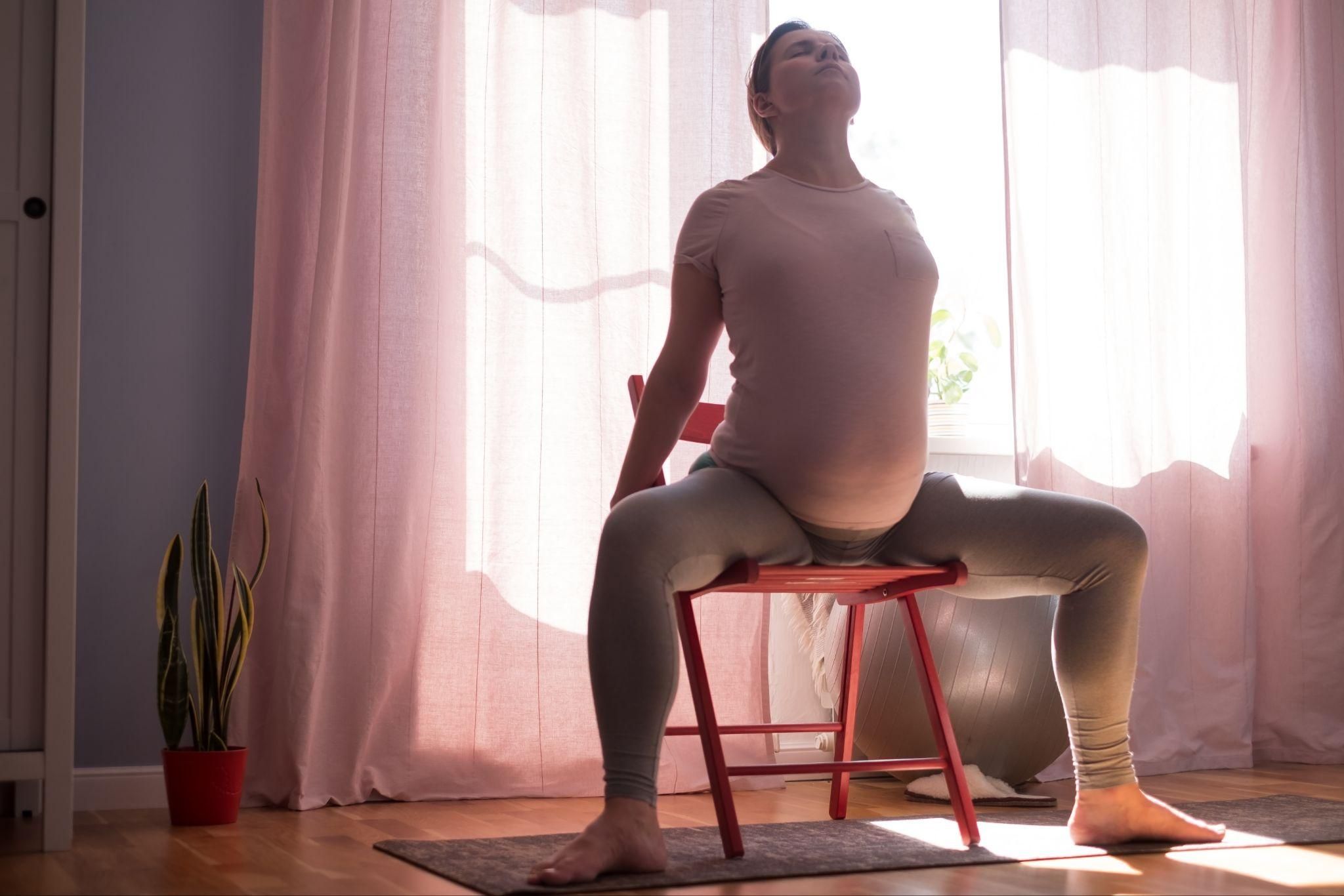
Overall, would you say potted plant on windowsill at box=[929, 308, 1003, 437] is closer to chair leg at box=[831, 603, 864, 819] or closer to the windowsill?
the windowsill

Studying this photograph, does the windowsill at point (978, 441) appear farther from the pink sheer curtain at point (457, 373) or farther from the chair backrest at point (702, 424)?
the chair backrest at point (702, 424)

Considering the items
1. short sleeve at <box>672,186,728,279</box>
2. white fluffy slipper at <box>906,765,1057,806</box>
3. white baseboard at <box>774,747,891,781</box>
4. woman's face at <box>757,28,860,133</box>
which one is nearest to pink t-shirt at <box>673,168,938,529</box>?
short sleeve at <box>672,186,728,279</box>

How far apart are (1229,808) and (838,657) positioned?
79 centimetres

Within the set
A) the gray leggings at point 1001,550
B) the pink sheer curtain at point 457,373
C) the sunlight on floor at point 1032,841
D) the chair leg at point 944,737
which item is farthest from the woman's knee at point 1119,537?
the pink sheer curtain at point 457,373

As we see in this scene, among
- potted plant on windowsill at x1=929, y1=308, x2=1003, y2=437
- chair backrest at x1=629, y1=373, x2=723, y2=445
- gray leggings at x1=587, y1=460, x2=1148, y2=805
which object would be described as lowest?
gray leggings at x1=587, y1=460, x2=1148, y2=805

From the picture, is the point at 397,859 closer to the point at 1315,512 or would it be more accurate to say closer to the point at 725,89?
the point at 725,89

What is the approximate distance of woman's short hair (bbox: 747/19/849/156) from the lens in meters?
2.15

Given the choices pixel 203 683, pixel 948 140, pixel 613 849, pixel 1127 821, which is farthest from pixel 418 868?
pixel 948 140

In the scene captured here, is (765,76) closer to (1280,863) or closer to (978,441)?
(1280,863)

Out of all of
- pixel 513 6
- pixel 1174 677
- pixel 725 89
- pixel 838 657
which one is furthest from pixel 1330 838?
pixel 513 6

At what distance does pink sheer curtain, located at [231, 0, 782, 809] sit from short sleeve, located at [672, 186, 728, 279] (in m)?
0.92

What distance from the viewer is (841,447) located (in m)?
1.87

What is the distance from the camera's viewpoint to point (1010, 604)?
267cm

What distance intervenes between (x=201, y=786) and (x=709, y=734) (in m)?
0.98
